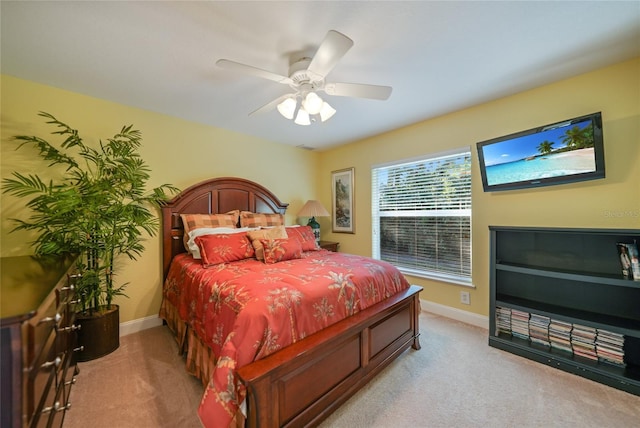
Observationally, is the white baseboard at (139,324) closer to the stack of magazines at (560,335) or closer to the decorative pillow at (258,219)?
the decorative pillow at (258,219)

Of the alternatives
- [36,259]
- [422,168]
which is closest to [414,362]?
[422,168]

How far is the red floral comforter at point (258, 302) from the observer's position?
4.00 feet

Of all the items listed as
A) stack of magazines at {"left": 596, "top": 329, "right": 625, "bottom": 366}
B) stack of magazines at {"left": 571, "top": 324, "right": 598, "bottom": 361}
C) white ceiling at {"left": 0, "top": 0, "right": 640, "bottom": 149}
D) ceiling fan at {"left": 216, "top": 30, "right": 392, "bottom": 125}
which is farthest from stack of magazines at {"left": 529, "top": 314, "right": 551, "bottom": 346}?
ceiling fan at {"left": 216, "top": 30, "right": 392, "bottom": 125}

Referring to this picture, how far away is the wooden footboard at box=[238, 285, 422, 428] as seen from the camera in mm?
1209

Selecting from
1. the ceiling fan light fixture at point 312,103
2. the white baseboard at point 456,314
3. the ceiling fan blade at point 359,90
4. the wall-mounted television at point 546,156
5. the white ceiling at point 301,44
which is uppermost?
the white ceiling at point 301,44

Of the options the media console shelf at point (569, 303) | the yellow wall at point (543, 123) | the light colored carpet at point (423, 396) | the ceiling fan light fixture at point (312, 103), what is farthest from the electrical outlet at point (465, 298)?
the ceiling fan light fixture at point (312, 103)

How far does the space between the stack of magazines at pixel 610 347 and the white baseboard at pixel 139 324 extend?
13.6 ft

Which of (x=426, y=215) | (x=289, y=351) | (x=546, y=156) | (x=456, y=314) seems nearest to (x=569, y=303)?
(x=456, y=314)

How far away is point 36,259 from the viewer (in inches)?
66.6

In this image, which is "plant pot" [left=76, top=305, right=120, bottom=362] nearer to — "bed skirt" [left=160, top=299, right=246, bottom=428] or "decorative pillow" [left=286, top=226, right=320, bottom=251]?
"bed skirt" [left=160, top=299, right=246, bottom=428]

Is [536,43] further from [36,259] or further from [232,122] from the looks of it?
[36,259]

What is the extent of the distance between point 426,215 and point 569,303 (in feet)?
5.12

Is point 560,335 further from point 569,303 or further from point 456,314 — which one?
point 456,314

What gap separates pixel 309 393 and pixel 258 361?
1.37ft
